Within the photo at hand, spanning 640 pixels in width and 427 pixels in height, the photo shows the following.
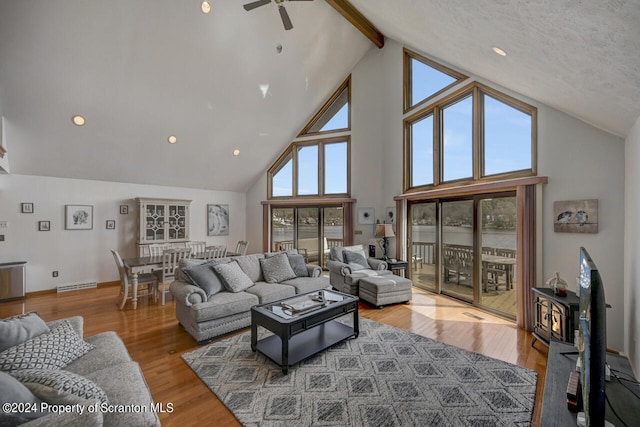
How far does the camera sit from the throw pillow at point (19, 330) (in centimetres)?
170

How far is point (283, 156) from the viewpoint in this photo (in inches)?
312

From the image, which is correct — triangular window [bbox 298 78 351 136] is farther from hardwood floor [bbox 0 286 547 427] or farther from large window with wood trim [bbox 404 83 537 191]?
hardwood floor [bbox 0 286 547 427]

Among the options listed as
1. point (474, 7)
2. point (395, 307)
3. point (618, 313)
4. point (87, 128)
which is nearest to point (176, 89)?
point (87, 128)

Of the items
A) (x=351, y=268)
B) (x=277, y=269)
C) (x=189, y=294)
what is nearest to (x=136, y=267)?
(x=189, y=294)

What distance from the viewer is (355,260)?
5293 mm

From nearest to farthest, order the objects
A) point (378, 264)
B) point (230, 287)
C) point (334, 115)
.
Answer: point (230, 287) → point (378, 264) → point (334, 115)

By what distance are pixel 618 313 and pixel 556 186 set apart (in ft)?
5.06

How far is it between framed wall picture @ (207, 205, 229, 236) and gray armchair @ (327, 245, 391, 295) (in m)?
4.08

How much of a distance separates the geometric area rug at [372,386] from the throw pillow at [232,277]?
0.73 metres

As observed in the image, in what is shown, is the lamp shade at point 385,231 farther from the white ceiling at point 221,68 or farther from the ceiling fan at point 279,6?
the ceiling fan at point 279,6

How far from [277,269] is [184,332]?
4.96 ft

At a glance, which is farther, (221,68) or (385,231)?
(385,231)

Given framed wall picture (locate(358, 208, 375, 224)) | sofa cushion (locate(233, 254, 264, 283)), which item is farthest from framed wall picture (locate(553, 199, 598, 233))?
sofa cushion (locate(233, 254, 264, 283))

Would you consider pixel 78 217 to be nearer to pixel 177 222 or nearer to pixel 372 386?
pixel 177 222
